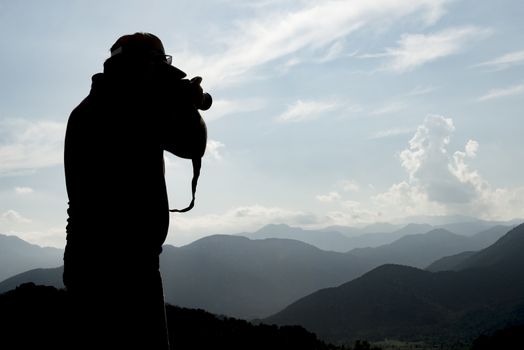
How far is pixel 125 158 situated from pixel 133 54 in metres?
0.54

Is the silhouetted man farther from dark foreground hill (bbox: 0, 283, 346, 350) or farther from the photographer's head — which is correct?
dark foreground hill (bbox: 0, 283, 346, 350)

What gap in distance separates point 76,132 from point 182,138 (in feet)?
1.87

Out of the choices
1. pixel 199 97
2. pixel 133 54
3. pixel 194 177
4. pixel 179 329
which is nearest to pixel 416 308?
pixel 179 329

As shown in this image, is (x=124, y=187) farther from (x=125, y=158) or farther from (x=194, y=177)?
(x=194, y=177)

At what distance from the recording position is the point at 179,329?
100ft

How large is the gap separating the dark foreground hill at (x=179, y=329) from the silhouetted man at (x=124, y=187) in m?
17.5

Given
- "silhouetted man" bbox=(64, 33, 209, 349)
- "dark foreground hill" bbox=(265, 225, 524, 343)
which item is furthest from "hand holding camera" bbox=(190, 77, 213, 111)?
"dark foreground hill" bbox=(265, 225, 524, 343)

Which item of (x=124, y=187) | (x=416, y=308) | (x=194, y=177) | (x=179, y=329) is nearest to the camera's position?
(x=124, y=187)

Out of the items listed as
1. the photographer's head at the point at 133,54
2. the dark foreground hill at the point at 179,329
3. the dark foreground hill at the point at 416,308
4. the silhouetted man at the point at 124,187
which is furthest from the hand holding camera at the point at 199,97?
the dark foreground hill at the point at 416,308

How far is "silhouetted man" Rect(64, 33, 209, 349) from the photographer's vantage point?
2.57 metres

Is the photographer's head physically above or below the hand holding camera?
above

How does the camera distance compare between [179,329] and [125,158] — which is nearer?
[125,158]

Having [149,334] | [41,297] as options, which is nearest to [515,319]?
[41,297]

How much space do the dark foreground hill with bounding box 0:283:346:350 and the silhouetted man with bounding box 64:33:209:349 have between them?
17.5 m
